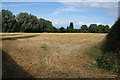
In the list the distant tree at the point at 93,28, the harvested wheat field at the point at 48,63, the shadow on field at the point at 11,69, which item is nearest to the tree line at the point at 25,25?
the distant tree at the point at 93,28

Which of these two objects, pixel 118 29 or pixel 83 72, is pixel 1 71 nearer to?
pixel 83 72

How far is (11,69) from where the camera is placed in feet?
20.9

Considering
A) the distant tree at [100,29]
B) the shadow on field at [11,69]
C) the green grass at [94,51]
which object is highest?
the distant tree at [100,29]

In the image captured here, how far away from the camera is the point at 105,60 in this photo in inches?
280

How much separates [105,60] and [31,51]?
4.72 m

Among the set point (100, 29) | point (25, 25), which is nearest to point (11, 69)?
point (25, 25)

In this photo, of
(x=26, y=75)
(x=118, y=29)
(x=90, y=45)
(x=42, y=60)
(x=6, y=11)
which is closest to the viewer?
(x=26, y=75)

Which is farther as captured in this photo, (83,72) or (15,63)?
(15,63)

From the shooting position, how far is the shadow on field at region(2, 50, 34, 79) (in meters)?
6.00

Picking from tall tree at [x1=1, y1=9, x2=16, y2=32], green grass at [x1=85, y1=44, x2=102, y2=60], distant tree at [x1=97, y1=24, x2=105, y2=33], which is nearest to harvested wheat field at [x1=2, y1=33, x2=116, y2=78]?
green grass at [x1=85, y1=44, x2=102, y2=60]

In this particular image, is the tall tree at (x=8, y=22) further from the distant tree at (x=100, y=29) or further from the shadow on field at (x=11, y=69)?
the shadow on field at (x=11, y=69)

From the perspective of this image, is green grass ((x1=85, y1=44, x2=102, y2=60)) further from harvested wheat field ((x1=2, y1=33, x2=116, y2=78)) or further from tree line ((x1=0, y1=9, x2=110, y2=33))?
tree line ((x1=0, y1=9, x2=110, y2=33))

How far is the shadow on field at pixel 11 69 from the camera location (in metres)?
6.00

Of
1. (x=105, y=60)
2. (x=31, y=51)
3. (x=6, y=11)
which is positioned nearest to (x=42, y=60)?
(x=31, y=51)
